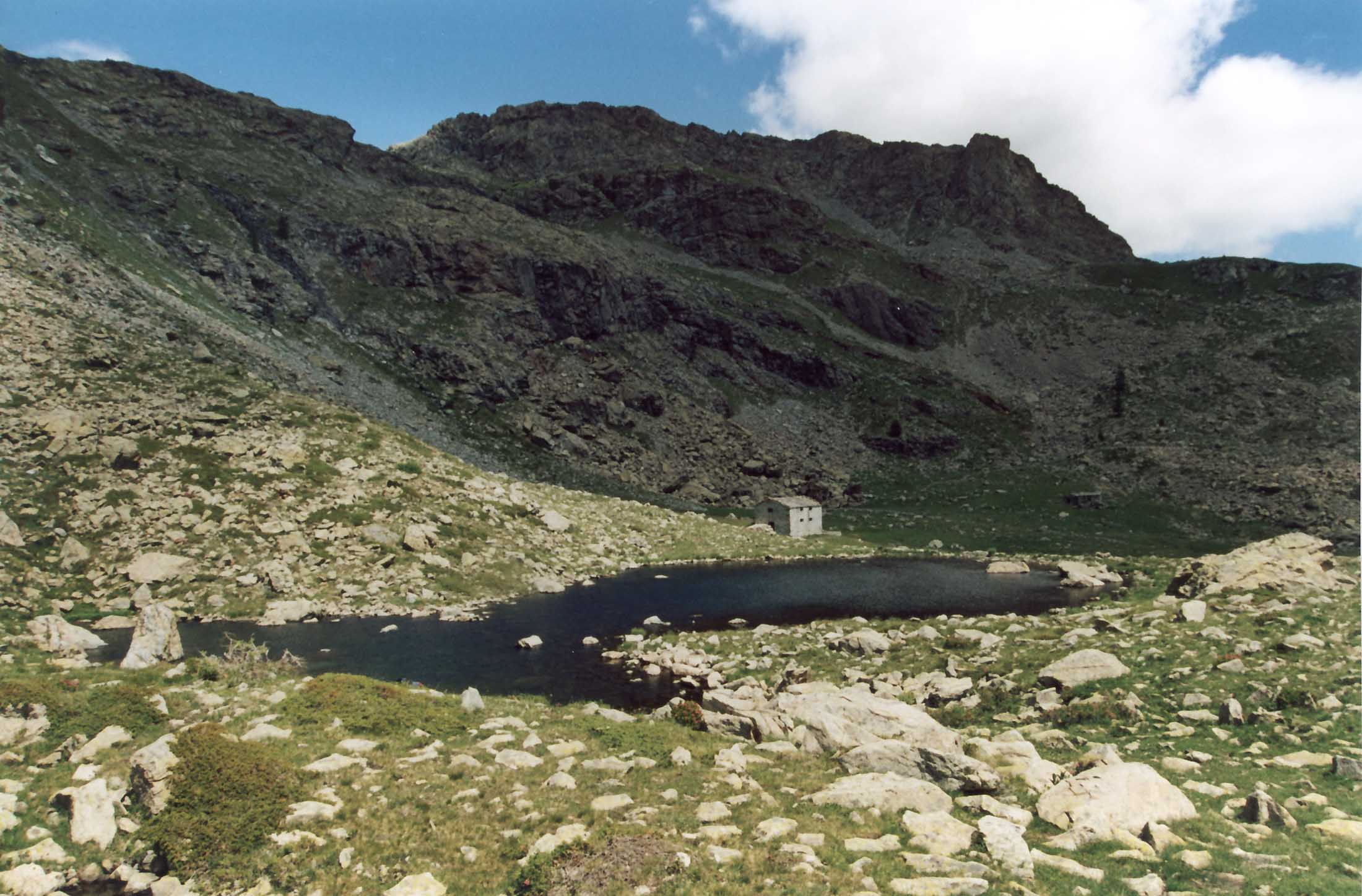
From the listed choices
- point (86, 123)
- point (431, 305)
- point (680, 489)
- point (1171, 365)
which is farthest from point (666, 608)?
point (1171, 365)

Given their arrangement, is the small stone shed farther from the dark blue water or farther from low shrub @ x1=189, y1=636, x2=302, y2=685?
low shrub @ x1=189, y1=636, x2=302, y2=685

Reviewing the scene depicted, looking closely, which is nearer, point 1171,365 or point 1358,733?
point 1358,733

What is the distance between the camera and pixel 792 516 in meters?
84.4

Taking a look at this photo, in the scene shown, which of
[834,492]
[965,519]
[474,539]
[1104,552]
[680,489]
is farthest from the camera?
[834,492]

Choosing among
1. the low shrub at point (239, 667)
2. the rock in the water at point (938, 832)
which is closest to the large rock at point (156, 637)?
the low shrub at point (239, 667)

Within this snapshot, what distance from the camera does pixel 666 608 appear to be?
1866 inches

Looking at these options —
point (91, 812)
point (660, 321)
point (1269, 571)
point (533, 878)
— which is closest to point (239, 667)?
point (91, 812)

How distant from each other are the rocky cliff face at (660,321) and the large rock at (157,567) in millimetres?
35424

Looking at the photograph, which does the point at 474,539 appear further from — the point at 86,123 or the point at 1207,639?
the point at 86,123

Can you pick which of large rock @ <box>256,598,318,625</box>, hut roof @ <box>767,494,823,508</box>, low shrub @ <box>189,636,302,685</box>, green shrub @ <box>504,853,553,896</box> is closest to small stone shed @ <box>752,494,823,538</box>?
hut roof @ <box>767,494,823,508</box>

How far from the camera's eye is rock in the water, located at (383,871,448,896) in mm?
11156

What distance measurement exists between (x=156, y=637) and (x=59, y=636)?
245 inches

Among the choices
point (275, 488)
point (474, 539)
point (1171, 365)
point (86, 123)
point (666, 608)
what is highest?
point (86, 123)

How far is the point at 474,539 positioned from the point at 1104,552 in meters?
67.2
